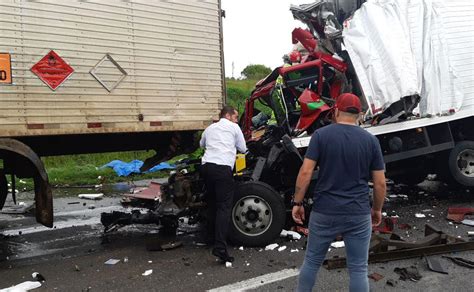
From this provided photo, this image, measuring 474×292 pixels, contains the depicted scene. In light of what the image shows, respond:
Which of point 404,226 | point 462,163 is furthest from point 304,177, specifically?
point 462,163

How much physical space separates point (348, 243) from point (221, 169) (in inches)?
84.5

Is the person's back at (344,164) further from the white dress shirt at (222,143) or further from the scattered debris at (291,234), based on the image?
the scattered debris at (291,234)

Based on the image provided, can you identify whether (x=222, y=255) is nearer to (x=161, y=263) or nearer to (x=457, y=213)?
(x=161, y=263)

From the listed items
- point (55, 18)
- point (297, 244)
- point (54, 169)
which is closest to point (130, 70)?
point (55, 18)

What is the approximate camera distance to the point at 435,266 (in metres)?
4.67

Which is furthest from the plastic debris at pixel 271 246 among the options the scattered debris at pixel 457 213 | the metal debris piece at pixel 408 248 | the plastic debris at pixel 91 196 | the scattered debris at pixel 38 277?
the plastic debris at pixel 91 196

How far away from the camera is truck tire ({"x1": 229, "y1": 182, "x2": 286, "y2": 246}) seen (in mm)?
5625

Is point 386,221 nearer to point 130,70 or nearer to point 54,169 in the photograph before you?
point 130,70

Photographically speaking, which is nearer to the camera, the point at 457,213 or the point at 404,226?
the point at 404,226

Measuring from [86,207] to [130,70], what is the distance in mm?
4155

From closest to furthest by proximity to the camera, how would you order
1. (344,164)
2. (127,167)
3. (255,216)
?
1. (344,164)
2. (255,216)
3. (127,167)

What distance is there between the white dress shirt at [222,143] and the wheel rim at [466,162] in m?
3.76

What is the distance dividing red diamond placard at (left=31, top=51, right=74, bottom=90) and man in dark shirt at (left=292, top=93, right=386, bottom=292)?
322 cm

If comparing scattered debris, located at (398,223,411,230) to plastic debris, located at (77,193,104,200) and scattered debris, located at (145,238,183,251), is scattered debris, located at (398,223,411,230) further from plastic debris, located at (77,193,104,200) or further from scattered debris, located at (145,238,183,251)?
plastic debris, located at (77,193,104,200)
